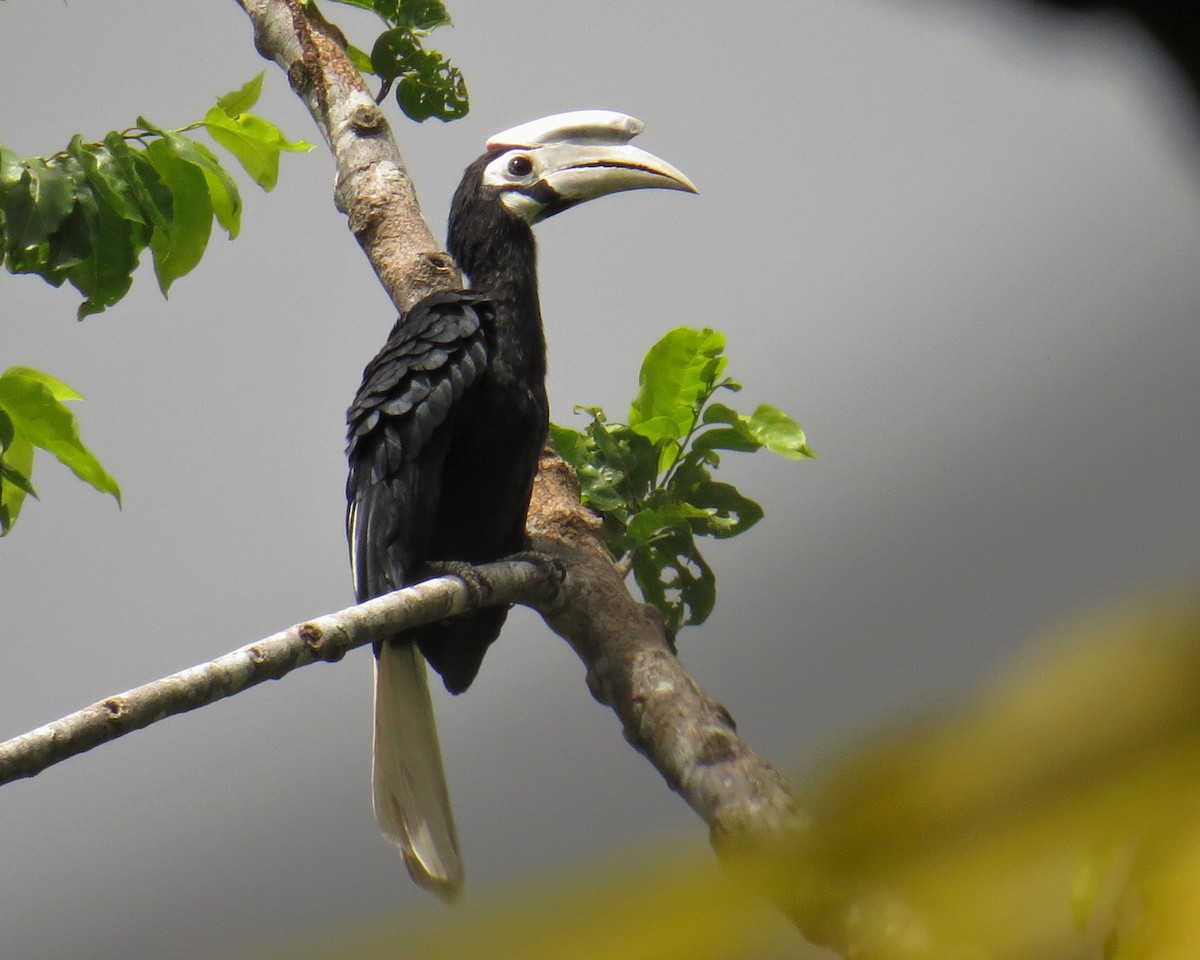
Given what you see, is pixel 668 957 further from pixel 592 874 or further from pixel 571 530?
pixel 571 530

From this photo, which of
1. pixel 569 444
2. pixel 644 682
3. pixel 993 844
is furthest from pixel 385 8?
pixel 993 844

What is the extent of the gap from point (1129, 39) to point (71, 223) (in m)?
2.29

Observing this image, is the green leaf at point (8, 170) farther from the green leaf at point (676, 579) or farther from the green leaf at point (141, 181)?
the green leaf at point (676, 579)

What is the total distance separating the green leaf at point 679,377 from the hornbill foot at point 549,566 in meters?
0.46

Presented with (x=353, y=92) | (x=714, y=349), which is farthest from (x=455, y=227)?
(x=714, y=349)

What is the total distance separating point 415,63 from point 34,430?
5.09ft

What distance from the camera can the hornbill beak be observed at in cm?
359

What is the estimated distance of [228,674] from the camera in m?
1.75

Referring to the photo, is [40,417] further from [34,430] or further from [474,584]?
[474,584]

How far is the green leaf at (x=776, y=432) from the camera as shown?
2.81 metres

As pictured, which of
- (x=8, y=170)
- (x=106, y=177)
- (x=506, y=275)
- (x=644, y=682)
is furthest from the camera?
(x=506, y=275)

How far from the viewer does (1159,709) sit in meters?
0.35

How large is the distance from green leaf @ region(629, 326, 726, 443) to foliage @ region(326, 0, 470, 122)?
104 cm

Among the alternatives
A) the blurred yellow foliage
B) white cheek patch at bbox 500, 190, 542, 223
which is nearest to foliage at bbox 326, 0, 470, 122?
white cheek patch at bbox 500, 190, 542, 223
